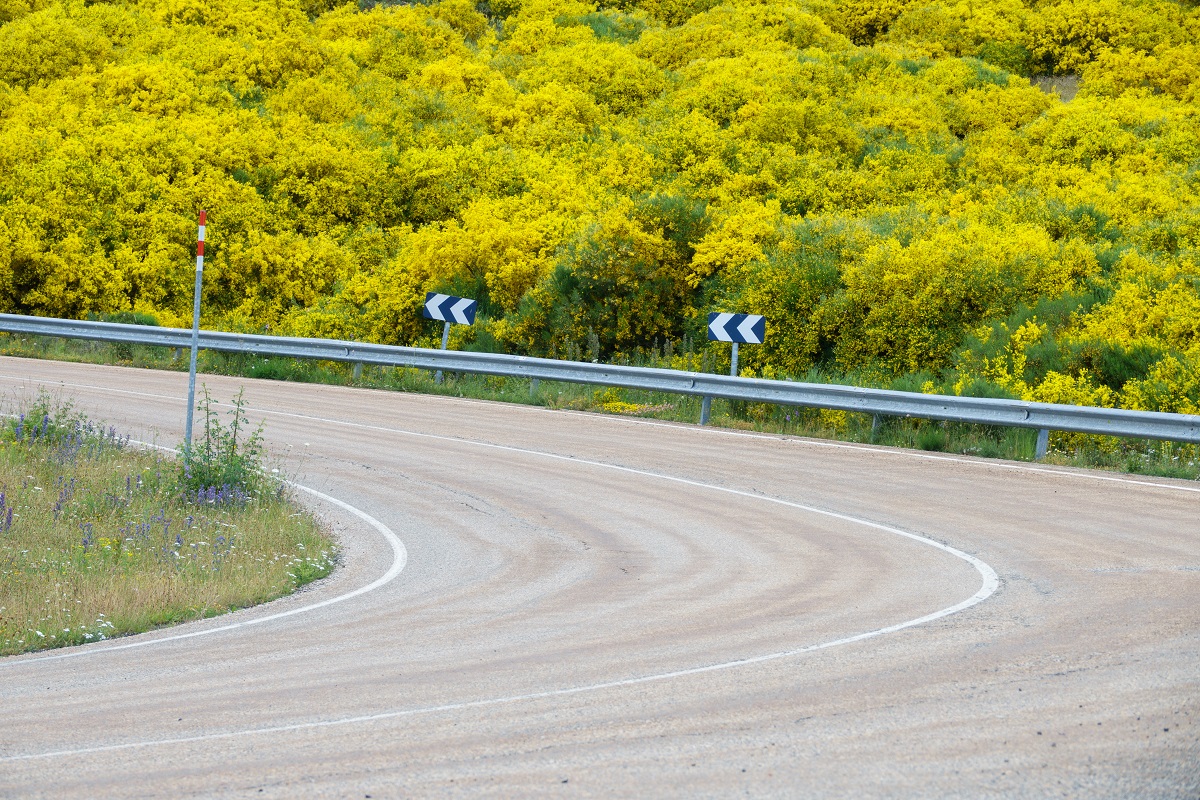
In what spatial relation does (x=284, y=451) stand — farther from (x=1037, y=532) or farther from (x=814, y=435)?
(x=1037, y=532)

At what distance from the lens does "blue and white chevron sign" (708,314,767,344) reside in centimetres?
2195

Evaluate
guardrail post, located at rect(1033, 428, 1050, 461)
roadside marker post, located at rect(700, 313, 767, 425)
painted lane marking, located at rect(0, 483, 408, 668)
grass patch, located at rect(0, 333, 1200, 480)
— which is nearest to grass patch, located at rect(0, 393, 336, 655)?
painted lane marking, located at rect(0, 483, 408, 668)

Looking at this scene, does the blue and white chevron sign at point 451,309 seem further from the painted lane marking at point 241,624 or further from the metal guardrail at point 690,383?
the painted lane marking at point 241,624

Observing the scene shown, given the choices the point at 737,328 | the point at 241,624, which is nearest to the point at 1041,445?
the point at 737,328

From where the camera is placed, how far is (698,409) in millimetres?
22516

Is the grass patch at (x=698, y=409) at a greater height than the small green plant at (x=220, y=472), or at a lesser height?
greater

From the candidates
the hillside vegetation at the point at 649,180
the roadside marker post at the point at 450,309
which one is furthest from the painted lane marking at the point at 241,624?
the roadside marker post at the point at 450,309

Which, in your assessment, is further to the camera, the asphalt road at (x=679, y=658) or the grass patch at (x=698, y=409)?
the grass patch at (x=698, y=409)

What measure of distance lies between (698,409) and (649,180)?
17.1 meters

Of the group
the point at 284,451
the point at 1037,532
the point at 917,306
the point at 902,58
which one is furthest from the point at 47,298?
the point at 902,58

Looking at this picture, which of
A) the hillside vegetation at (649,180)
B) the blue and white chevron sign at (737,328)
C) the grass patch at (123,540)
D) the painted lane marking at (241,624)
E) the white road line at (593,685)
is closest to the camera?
the white road line at (593,685)

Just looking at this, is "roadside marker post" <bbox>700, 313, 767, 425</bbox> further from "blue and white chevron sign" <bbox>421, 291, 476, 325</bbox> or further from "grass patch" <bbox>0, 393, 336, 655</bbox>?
"grass patch" <bbox>0, 393, 336, 655</bbox>

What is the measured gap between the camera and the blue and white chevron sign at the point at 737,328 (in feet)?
72.0

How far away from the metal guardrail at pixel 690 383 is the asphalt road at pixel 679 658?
1.50 meters
